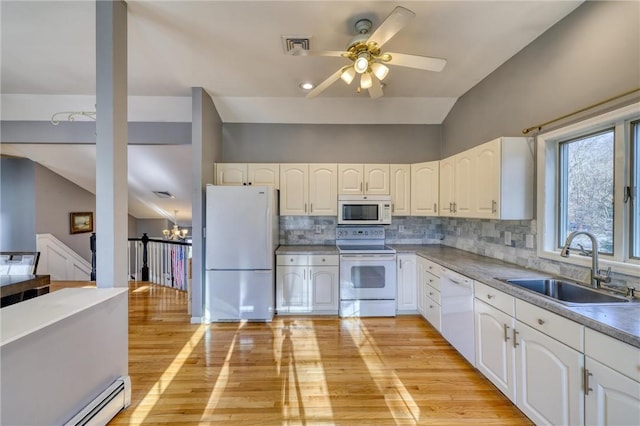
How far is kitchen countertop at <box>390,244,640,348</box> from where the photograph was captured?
47.2 inches

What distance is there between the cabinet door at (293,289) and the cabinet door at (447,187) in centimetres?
186

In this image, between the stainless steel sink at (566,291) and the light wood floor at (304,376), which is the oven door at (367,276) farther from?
the stainless steel sink at (566,291)

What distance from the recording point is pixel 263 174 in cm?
369

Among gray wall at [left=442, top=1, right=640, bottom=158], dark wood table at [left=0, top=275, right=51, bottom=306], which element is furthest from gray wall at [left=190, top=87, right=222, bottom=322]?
gray wall at [left=442, top=1, right=640, bottom=158]

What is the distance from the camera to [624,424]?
1.16 m

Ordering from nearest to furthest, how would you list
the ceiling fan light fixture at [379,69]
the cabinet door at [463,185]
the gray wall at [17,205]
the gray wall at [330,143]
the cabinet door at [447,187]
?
the ceiling fan light fixture at [379,69], the cabinet door at [463,185], the cabinet door at [447,187], the gray wall at [330,143], the gray wall at [17,205]

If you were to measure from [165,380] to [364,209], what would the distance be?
2755 mm

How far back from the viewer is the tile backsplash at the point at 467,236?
2146mm

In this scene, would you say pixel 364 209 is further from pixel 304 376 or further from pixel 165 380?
pixel 165 380

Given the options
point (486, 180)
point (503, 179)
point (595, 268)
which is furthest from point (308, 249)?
point (595, 268)

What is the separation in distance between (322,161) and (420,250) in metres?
1.81

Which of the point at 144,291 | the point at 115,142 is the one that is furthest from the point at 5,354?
the point at 144,291

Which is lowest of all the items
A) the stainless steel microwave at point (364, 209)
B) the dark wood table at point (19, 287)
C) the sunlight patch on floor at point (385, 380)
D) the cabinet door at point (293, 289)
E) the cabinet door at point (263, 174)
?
the sunlight patch on floor at point (385, 380)

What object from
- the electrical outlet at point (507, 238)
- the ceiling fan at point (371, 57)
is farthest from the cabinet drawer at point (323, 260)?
the ceiling fan at point (371, 57)
